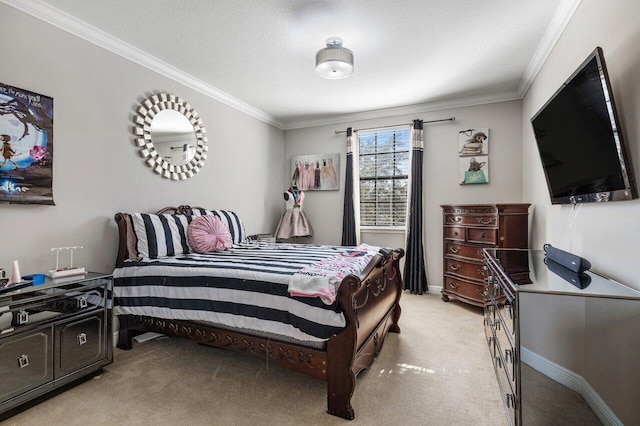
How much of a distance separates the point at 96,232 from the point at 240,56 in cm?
203

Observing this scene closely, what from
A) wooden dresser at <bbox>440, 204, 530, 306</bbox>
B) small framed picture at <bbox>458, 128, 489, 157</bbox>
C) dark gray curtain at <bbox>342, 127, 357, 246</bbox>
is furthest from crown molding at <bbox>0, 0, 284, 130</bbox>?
wooden dresser at <bbox>440, 204, 530, 306</bbox>

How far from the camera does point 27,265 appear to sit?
2.13 m

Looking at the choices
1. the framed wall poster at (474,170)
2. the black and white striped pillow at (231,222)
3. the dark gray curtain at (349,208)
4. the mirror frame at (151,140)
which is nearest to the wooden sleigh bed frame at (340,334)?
the mirror frame at (151,140)

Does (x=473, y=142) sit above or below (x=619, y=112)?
above

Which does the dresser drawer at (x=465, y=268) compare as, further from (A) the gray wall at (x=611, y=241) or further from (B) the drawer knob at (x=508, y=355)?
(B) the drawer knob at (x=508, y=355)

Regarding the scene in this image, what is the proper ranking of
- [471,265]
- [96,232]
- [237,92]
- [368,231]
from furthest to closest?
[368,231] → [237,92] → [471,265] → [96,232]

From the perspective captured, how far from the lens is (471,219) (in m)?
3.47

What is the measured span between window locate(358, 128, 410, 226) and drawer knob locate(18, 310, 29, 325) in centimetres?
383

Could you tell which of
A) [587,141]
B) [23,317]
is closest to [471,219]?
[587,141]

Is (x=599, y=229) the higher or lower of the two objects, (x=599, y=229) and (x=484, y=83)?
the lower

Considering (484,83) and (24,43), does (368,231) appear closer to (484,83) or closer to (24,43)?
(484,83)

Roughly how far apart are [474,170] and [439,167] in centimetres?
44

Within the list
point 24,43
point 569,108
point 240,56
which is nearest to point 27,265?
point 24,43

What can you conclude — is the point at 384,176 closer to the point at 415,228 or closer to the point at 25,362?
the point at 415,228
